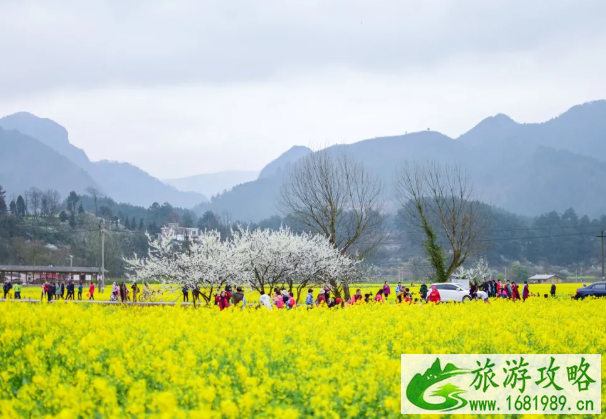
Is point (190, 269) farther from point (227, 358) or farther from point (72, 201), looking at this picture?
point (72, 201)

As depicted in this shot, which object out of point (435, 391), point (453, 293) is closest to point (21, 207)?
point (453, 293)

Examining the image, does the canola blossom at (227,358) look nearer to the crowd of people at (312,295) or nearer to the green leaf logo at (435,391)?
the green leaf logo at (435,391)

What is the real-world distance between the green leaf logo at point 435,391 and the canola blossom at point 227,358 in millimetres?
265

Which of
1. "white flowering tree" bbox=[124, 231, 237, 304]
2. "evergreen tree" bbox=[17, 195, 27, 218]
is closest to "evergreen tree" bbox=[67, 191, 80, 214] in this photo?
"evergreen tree" bbox=[17, 195, 27, 218]

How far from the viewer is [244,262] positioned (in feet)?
103

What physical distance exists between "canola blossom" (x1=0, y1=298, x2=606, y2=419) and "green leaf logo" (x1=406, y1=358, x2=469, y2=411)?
26 cm

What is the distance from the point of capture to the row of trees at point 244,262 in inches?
1147

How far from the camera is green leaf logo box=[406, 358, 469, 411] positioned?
8613 mm

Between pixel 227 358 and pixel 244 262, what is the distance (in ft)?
68.7

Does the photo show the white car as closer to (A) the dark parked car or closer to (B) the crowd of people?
(B) the crowd of people

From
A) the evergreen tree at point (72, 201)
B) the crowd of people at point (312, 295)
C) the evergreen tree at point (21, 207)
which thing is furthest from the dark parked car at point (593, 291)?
the evergreen tree at point (72, 201)

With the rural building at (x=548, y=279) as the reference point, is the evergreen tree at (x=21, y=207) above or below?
above

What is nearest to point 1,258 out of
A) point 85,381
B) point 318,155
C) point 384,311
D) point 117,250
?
point 117,250

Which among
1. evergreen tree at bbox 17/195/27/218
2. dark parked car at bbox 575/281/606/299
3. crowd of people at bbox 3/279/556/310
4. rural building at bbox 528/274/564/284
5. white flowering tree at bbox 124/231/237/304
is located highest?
evergreen tree at bbox 17/195/27/218
